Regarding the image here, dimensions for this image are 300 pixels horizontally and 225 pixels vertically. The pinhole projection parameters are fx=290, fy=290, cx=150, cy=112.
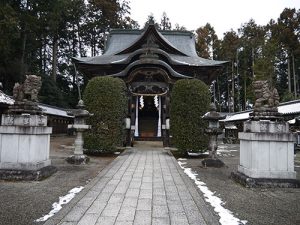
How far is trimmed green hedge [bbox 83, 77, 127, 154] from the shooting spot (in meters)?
13.5

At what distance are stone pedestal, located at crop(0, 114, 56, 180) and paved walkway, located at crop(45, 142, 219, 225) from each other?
1.73 metres

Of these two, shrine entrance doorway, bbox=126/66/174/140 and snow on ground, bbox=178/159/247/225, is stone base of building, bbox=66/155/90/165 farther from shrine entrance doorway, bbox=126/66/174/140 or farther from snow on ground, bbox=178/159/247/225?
shrine entrance doorway, bbox=126/66/174/140

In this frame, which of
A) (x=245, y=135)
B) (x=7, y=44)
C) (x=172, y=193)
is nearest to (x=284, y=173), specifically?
(x=245, y=135)

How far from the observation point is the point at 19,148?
761 cm

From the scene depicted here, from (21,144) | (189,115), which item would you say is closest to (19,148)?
(21,144)

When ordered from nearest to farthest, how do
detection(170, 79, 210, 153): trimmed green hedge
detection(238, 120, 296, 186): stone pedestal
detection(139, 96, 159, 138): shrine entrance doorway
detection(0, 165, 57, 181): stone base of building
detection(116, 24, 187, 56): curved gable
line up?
detection(238, 120, 296, 186): stone pedestal
detection(0, 165, 57, 181): stone base of building
detection(170, 79, 210, 153): trimmed green hedge
detection(116, 24, 187, 56): curved gable
detection(139, 96, 159, 138): shrine entrance doorway

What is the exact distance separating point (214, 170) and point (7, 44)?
68.0ft

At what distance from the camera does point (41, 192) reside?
20.5 feet

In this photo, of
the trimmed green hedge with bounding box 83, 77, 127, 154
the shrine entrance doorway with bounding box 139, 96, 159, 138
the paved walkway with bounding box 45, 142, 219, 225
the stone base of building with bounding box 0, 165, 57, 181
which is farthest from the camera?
the shrine entrance doorway with bounding box 139, 96, 159, 138

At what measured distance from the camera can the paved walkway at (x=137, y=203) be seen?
4.52 m

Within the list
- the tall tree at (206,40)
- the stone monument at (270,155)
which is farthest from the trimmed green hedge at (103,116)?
the tall tree at (206,40)

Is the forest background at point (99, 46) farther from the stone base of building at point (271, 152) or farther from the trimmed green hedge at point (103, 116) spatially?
the stone base of building at point (271, 152)

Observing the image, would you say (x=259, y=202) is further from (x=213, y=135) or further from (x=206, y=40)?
(x=206, y=40)

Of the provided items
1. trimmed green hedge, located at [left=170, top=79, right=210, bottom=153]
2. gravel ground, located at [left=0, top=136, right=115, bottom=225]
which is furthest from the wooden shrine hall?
gravel ground, located at [left=0, top=136, right=115, bottom=225]
